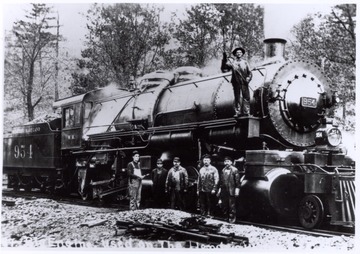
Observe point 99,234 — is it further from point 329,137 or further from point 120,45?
point 120,45

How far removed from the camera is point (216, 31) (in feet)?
61.6

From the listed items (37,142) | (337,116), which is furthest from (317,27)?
(37,142)

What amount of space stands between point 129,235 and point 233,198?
2264 mm

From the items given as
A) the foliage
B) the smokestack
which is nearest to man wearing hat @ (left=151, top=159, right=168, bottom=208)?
the smokestack

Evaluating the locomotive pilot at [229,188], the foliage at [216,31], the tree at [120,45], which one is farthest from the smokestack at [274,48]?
the tree at [120,45]

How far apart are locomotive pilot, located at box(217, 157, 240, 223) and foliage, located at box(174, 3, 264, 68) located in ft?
24.4

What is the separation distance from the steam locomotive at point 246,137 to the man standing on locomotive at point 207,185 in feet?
1.28

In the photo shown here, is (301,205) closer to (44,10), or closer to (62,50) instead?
(44,10)

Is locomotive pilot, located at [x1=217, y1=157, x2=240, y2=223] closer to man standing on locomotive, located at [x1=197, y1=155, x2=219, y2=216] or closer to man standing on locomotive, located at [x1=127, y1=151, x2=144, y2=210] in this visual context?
man standing on locomotive, located at [x1=197, y1=155, x2=219, y2=216]

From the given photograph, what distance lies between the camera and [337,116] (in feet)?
41.3

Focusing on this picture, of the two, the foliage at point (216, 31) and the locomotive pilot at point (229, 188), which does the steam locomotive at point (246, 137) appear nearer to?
the locomotive pilot at point (229, 188)

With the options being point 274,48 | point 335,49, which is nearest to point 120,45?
point 335,49

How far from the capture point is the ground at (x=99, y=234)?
6.55 m

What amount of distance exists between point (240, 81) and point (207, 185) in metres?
2.14
